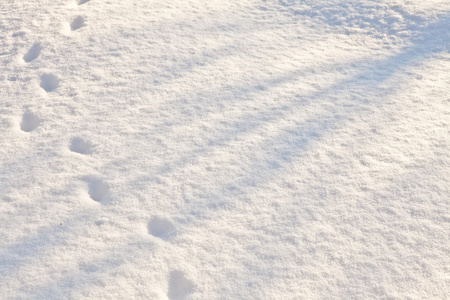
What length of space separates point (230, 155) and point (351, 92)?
2.57 ft

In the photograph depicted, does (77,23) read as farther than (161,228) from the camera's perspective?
Yes

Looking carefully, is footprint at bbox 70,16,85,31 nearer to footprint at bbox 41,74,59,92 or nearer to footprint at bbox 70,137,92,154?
footprint at bbox 41,74,59,92

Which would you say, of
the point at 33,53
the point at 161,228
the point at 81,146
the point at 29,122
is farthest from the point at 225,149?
the point at 33,53

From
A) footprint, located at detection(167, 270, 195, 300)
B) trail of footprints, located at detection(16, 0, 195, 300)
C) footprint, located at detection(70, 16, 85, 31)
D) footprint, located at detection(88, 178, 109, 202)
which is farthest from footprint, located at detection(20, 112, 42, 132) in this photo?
footprint, located at detection(167, 270, 195, 300)

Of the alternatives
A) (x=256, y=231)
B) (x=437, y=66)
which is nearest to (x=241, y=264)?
(x=256, y=231)

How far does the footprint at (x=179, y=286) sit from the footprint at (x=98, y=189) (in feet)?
1.69

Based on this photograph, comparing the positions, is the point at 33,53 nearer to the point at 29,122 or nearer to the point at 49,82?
→ the point at 49,82

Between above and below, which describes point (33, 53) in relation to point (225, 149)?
above

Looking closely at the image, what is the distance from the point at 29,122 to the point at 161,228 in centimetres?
99

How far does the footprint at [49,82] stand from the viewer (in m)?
2.62

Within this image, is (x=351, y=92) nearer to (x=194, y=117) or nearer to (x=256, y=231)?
(x=194, y=117)

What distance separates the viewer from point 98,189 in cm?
209

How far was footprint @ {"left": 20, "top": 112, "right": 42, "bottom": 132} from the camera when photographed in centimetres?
241

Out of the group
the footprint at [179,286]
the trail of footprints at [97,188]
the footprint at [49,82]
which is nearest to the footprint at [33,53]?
the trail of footprints at [97,188]
